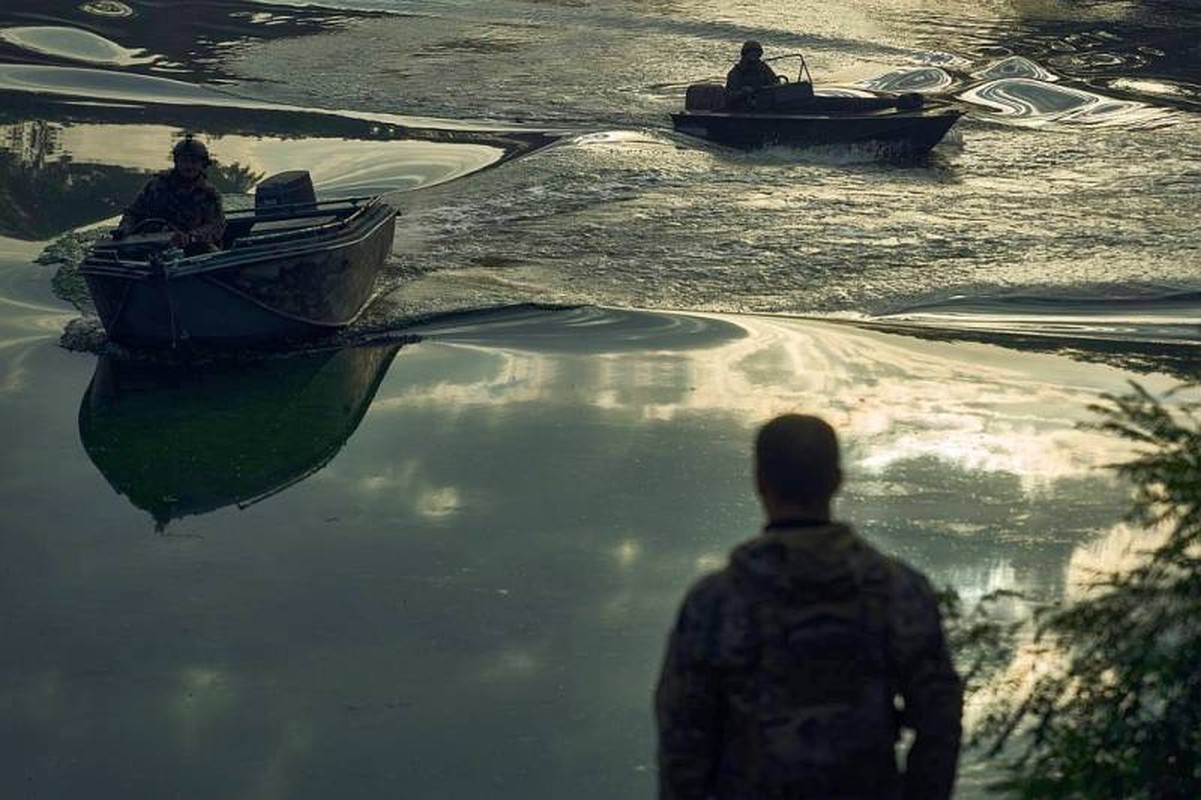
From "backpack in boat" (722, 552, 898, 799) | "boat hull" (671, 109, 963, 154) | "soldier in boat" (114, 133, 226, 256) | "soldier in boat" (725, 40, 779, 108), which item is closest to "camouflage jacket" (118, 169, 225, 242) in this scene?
"soldier in boat" (114, 133, 226, 256)

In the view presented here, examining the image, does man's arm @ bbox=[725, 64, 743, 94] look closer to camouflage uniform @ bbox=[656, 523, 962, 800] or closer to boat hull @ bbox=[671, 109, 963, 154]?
boat hull @ bbox=[671, 109, 963, 154]

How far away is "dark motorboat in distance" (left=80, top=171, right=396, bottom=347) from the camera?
1458 cm

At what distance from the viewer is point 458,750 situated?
8438 millimetres

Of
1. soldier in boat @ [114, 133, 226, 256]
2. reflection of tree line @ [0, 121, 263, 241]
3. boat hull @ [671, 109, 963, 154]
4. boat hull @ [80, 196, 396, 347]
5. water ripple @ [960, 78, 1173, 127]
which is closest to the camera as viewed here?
boat hull @ [80, 196, 396, 347]

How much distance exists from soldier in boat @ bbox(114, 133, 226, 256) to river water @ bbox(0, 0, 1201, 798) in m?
1.15

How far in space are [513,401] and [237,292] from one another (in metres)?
2.75

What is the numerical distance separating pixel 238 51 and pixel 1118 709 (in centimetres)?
2735

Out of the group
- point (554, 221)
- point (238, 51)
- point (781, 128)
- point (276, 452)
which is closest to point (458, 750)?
point (276, 452)

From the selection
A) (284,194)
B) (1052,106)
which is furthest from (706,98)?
(284,194)

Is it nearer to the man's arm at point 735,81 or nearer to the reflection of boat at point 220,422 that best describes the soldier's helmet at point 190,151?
the reflection of boat at point 220,422

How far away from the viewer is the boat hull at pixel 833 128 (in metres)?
23.3

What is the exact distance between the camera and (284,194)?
1698 cm

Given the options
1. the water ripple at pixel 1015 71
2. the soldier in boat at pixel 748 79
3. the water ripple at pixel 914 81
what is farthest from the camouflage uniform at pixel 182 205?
the water ripple at pixel 1015 71

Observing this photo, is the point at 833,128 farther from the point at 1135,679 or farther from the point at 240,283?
the point at 1135,679
